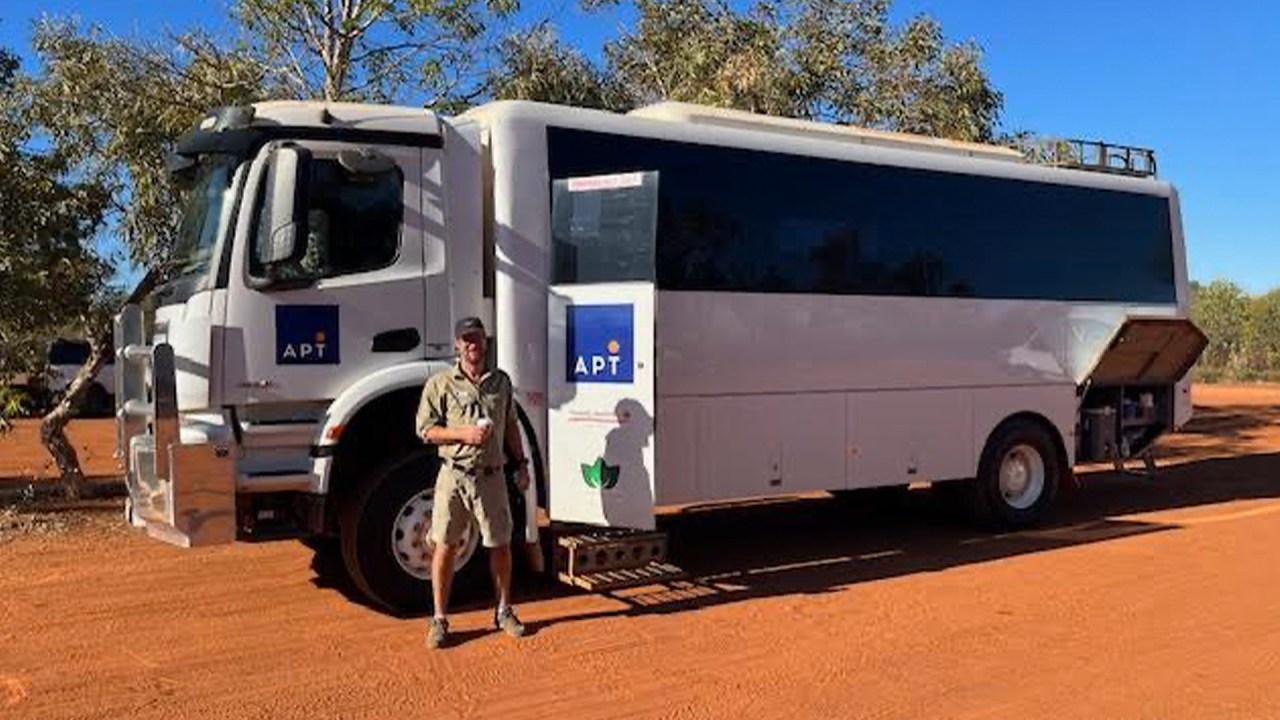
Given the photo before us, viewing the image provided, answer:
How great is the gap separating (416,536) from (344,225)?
2022mm

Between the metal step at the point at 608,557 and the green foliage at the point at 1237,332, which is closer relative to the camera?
the metal step at the point at 608,557

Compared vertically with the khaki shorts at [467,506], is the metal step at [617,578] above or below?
below

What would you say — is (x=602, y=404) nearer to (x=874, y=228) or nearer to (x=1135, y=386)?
(x=874, y=228)

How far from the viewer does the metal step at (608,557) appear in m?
7.57

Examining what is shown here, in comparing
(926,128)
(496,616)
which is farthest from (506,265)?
(926,128)

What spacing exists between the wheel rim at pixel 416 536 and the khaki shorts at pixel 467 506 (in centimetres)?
43

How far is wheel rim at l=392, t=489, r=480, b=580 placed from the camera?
7.43 metres

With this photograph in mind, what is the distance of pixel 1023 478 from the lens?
11273mm

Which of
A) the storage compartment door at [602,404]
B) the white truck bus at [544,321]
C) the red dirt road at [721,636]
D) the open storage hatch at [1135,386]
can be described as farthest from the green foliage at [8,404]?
the open storage hatch at [1135,386]

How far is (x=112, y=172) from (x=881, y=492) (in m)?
8.84

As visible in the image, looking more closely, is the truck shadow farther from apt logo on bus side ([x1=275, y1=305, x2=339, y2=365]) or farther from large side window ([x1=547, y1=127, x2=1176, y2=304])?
apt logo on bus side ([x1=275, y1=305, x2=339, y2=365])

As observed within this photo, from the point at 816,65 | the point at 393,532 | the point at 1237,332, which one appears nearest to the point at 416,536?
the point at 393,532

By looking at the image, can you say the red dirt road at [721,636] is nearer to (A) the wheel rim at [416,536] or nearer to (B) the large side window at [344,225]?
(A) the wheel rim at [416,536]

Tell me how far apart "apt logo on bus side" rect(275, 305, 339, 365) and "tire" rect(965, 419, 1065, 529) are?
6.13 m
